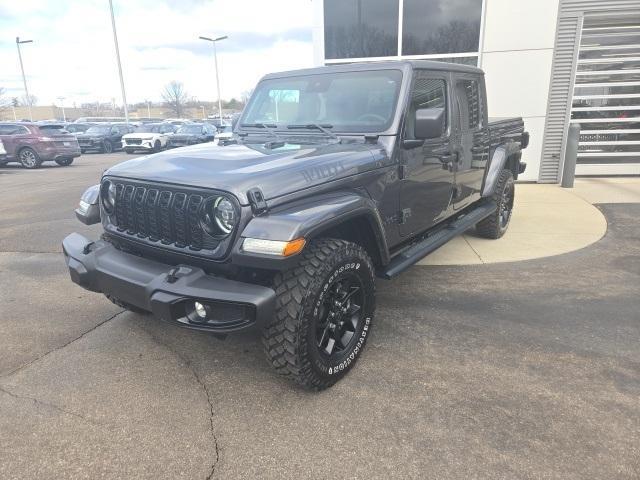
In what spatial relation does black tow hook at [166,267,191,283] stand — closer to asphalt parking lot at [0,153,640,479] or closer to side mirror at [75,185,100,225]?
asphalt parking lot at [0,153,640,479]

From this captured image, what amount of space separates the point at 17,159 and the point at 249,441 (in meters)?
17.8

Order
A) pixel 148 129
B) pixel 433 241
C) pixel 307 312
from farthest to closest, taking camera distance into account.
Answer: pixel 148 129 < pixel 433 241 < pixel 307 312

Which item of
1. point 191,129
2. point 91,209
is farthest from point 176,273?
point 191,129

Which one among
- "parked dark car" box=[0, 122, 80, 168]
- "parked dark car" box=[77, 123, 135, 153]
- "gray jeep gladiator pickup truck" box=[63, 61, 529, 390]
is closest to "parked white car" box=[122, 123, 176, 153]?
"parked dark car" box=[77, 123, 135, 153]

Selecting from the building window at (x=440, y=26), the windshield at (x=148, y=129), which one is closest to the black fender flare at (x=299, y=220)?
the building window at (x=440, y=26)

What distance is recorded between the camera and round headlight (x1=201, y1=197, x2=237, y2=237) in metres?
2.55

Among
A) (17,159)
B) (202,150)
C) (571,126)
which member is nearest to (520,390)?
(202,150)

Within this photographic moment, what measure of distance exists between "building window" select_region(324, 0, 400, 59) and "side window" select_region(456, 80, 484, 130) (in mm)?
5626

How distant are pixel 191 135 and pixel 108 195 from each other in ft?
65.0

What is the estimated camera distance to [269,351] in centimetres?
264

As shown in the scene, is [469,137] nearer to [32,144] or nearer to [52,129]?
[32,144]

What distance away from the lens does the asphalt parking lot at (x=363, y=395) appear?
229 cm

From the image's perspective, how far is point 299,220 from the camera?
8.20 ft

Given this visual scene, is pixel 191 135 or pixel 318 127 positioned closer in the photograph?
pixel 318 127
